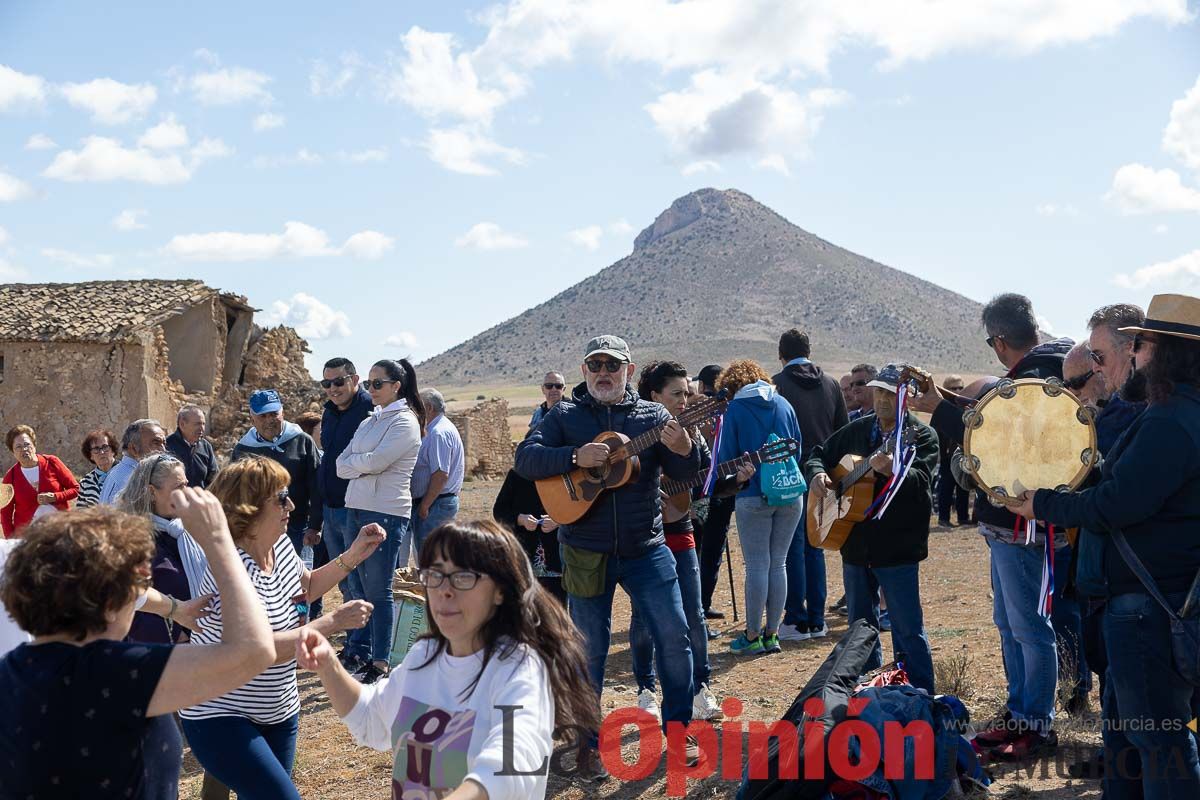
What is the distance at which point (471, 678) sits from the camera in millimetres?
2527

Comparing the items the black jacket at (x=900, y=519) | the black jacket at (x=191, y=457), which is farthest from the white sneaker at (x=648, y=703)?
the black jacket at (x=191, y=457)

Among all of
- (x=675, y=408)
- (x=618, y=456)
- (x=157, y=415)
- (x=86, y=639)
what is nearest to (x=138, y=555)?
(x=86, y=639)

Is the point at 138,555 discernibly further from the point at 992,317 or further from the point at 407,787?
the point at 992,317

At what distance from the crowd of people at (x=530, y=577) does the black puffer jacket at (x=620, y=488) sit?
13 millimetres

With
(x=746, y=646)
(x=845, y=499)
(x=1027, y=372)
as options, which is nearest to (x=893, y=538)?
(x=845, y=499)

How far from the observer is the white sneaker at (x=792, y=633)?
7.80m

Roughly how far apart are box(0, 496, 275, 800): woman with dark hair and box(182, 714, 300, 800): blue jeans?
1038mm

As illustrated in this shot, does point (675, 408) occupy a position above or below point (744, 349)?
below

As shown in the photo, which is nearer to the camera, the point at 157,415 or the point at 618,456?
the point at 618,456

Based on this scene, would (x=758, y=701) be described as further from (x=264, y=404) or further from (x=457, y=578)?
(x=264, y=404)

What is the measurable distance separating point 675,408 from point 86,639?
178 inches

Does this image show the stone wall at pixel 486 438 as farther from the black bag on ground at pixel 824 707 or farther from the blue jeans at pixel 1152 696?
the blue jeans at pixel 1152 696

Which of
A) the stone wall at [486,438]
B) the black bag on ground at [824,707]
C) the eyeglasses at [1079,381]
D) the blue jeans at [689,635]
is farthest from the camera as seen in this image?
the stone wall at [486,438]

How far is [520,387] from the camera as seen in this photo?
3880 inches
